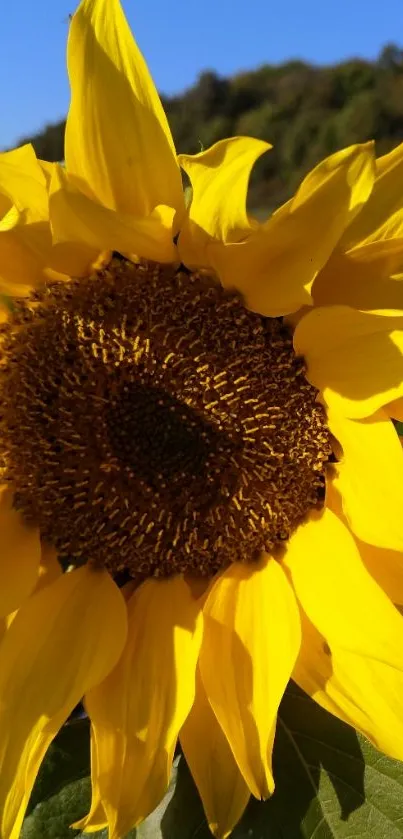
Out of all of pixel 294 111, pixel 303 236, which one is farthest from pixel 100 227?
pixel 294 111

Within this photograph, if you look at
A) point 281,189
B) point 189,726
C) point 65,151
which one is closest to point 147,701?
point 189,726

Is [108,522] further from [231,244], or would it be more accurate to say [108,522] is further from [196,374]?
[231,244]

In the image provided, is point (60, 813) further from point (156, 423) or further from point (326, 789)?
point (156, 423)

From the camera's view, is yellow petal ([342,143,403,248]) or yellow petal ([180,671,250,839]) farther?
yellow petal ([180,671,250,839])

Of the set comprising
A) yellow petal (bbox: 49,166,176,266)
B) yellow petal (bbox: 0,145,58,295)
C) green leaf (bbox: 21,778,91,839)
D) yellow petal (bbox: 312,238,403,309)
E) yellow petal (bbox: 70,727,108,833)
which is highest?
yellow petal (bbox: 0,145,58,295)

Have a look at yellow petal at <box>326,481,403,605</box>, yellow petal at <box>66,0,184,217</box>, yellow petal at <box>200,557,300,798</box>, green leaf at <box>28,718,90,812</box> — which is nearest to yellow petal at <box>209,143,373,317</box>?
yellow petal at <box>66,0,184,217</box>

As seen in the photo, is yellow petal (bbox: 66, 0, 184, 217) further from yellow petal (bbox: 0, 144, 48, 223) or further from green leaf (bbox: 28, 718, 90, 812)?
green leaf (bbox: 28, 718, 90, 812)
